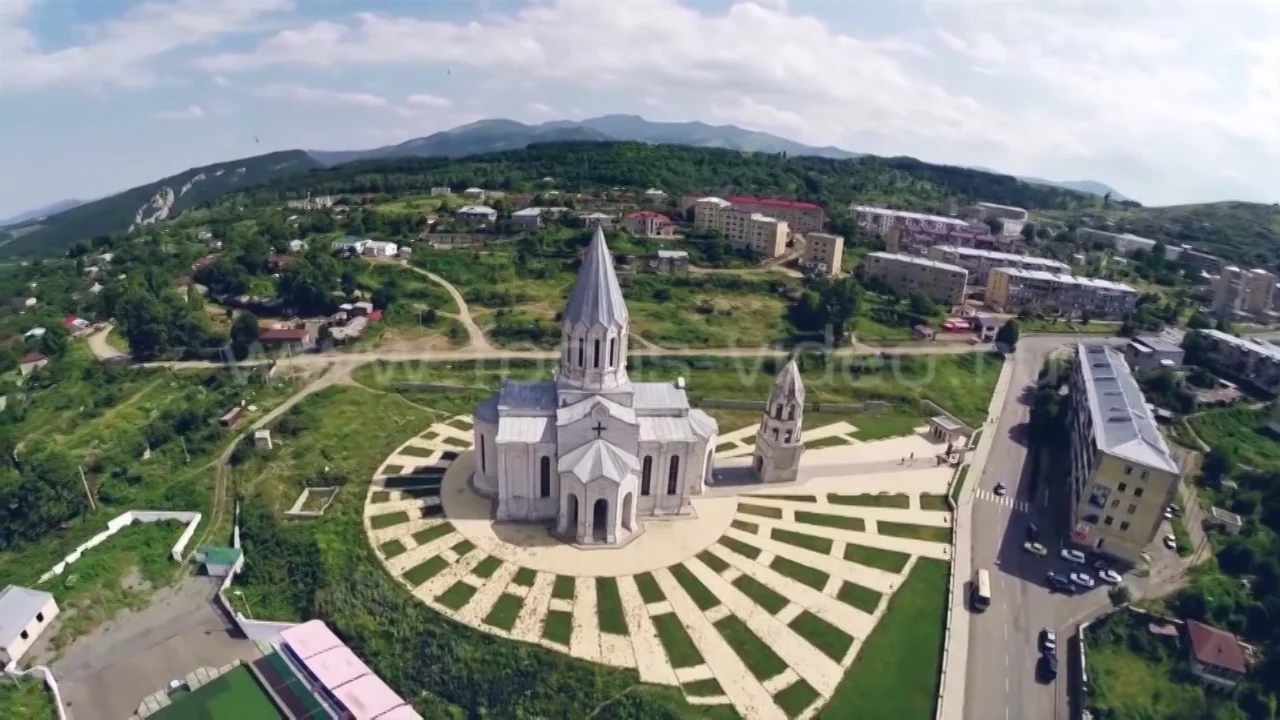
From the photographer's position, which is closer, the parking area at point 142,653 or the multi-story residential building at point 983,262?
the parking area at point 142,653

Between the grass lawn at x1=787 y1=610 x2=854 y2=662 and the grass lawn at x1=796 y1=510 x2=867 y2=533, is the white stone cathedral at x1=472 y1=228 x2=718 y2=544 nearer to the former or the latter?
the grass lawn at x1=796 y1=510 x2=867 y2=533

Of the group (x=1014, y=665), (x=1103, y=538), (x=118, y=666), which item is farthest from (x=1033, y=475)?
(x=118, y=666)

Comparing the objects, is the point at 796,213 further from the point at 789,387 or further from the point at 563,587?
the point at 563,587

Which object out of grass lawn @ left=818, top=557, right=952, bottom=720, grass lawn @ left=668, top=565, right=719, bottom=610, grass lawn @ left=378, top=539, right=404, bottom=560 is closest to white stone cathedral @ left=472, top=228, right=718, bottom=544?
grass lawn @ left=668, top=565, right=719, bottom=610

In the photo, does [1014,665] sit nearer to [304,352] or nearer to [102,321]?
[304,352]

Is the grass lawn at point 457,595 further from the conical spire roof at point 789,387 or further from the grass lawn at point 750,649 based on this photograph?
the conical spire roof at point 789,387

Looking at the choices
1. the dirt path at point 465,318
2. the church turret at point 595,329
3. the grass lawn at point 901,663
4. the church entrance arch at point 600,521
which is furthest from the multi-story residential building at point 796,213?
the grass lawn at point 901,663

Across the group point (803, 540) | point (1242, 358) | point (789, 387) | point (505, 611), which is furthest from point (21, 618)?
point (1242, 358)
